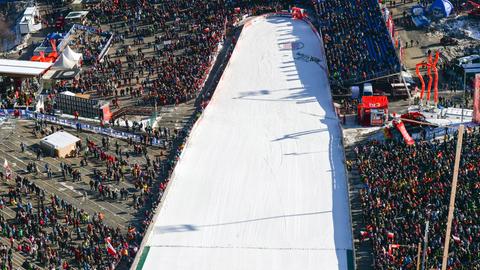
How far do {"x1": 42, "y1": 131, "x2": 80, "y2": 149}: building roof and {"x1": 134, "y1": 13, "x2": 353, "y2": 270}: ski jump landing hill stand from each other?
8.66 meters

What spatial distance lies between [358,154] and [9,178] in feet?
81.1

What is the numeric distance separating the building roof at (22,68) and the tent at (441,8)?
36.1m

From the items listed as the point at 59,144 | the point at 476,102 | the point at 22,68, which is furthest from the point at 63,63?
the point at 476,102

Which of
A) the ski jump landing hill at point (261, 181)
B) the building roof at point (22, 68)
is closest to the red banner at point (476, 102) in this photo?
the ski jump landing hill at point (261, 181)

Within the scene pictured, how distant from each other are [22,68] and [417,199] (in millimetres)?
37839

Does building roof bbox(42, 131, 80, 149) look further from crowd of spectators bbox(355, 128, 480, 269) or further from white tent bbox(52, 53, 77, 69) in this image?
crowd of spectators bbox(355, 128, 480, 269)

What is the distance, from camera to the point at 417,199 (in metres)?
62.1

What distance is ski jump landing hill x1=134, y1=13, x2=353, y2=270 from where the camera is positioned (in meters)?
60.3

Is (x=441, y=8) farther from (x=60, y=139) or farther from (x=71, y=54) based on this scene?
(x=60, y=139)

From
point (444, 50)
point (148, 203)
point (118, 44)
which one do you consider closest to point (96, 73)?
point (118, 44)

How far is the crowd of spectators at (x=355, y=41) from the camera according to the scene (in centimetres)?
8212

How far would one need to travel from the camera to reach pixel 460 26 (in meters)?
91.4

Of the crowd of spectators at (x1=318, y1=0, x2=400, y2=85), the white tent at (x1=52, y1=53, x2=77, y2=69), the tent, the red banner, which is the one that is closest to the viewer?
the red banner

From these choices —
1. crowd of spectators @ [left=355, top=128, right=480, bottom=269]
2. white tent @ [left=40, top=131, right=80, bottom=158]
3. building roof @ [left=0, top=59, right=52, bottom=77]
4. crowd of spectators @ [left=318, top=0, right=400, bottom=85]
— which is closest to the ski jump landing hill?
crowd of spectators @ [left=318, top=0, right=400, bottom=85]
